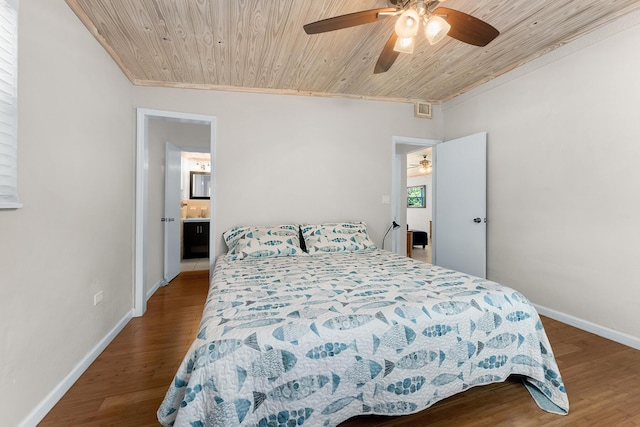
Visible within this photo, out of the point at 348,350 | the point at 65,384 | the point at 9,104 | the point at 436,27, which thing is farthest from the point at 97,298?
the point at 436,27

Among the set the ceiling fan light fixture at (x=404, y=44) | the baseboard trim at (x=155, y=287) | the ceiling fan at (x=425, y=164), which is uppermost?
the ceiling fan at (x=425, y=164)

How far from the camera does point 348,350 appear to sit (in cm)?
120

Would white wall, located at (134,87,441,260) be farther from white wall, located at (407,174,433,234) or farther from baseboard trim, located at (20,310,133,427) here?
white wall, located at (407,174,433,234)

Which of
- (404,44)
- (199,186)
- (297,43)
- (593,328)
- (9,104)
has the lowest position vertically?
(593,328)

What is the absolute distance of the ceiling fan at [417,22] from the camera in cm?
163

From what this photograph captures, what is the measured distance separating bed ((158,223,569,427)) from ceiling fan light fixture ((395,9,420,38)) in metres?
1.53

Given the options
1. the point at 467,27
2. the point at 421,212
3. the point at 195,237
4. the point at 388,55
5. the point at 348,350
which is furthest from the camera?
the point at 421,212

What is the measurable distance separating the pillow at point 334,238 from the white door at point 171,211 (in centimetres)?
211

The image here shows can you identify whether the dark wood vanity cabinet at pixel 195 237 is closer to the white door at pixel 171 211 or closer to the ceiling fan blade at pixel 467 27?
the white door at pixel 171 211

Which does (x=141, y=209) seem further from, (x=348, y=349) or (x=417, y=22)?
(x=417, y=22)

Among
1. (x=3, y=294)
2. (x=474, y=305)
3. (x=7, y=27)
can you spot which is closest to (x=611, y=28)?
(x=474, y=305)

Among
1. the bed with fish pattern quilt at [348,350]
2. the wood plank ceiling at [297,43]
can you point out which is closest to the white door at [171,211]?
the wood plank ceiling at [297,43]

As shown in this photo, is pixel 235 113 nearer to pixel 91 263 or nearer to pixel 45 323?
pixel 91 263

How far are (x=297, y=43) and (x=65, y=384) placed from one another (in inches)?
112
